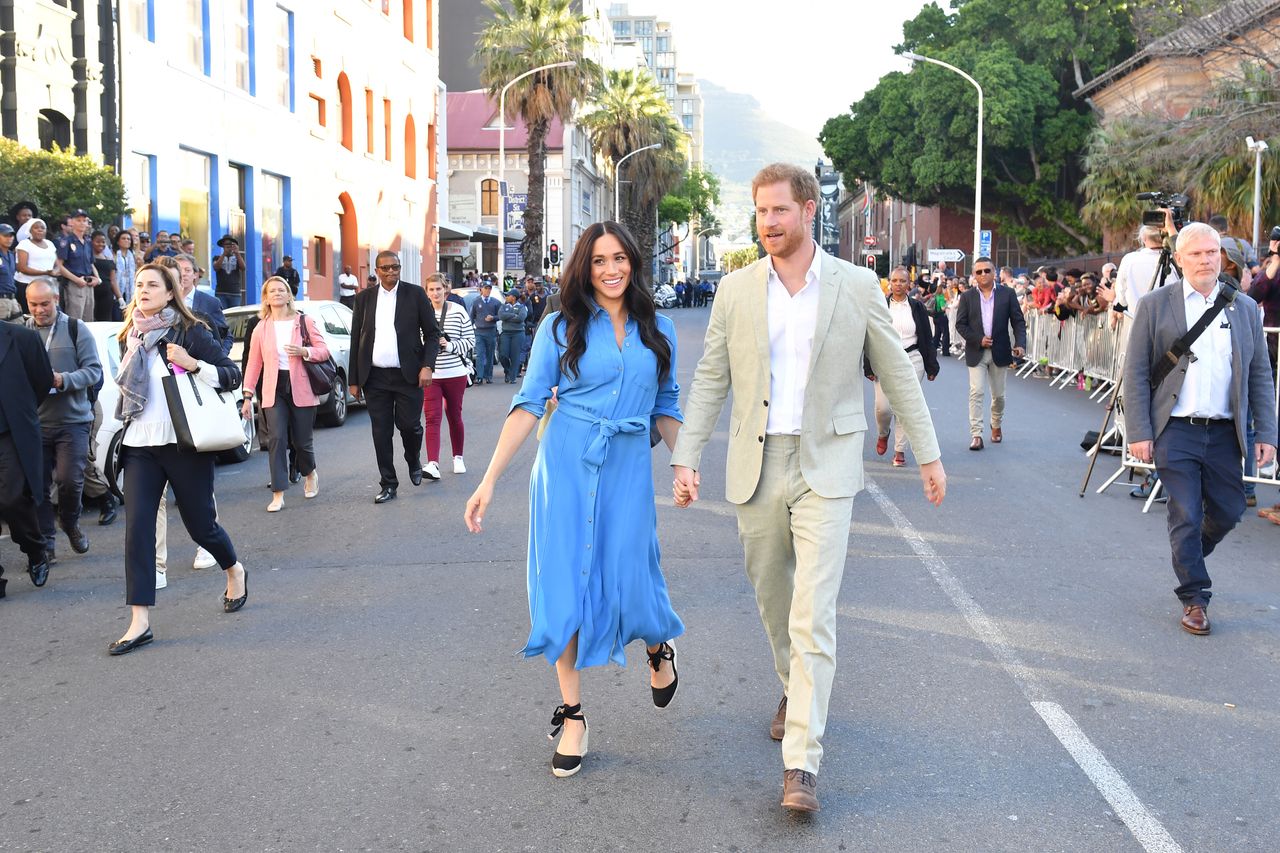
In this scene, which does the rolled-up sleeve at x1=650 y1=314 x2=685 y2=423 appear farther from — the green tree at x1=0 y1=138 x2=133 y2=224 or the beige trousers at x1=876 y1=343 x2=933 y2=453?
the green tree at x1=0 y1=138 x2=133 y2=224

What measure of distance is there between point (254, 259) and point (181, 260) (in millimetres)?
17867

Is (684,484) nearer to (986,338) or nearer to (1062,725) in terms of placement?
(1062,725)

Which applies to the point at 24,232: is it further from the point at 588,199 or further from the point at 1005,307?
the point at 588,199

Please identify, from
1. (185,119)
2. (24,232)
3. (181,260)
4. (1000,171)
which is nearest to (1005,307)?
(181,260)

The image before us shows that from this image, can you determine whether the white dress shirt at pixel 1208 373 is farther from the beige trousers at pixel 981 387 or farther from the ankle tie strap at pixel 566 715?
the beige trousers at pixel 981 387

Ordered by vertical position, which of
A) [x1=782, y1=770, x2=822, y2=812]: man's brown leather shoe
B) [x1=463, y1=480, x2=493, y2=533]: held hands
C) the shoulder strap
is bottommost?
[x1=782, y1=770, x2=822, y2=812]: man's brown leather shoe

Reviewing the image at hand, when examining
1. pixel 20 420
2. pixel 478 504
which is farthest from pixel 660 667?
pixel 20 420

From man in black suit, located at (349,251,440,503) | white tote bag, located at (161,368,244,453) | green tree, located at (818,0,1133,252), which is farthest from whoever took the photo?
green tree, located at (818,0,1133,252)

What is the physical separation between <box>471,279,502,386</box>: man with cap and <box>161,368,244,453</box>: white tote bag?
667 inches

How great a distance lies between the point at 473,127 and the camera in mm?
69688

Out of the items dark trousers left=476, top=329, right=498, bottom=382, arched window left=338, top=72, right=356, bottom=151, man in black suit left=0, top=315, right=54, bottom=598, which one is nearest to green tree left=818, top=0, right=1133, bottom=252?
arched window left=338, top=72, right=356, bottom=151

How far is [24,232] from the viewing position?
15547 mm

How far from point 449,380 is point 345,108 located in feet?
84.1

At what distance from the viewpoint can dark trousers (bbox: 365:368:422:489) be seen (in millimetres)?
10742
